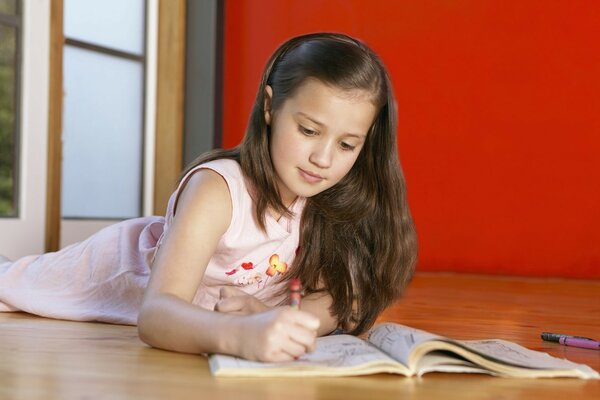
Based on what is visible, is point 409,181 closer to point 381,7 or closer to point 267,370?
point 381,7

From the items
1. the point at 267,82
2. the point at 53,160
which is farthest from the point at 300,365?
the point at 53,160

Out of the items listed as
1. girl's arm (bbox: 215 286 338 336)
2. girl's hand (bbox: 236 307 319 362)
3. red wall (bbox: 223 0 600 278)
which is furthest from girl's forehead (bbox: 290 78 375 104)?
red wall (bbox: 223 0 600 278)

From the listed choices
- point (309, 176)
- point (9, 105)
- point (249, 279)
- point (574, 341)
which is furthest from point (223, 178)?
point (9, 105)

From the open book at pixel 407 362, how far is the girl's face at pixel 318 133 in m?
0.33

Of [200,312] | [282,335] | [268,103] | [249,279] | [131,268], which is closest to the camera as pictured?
[282,335]

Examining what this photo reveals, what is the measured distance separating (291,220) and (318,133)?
11.3 inches

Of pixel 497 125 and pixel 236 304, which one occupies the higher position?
pixel 497 125

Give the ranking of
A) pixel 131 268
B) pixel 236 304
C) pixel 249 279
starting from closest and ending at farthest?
pixel 236 304 < pixel 249 279 < pixel 131 268

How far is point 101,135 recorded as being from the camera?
3947 millimetres

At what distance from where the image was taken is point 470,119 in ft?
13.3

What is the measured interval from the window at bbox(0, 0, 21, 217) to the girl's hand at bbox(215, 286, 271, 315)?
2.18 m

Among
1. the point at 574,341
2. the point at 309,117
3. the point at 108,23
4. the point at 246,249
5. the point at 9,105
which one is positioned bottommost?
the point at 574,341

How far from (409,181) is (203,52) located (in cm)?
115

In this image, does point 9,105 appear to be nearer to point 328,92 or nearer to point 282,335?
point 328,92
